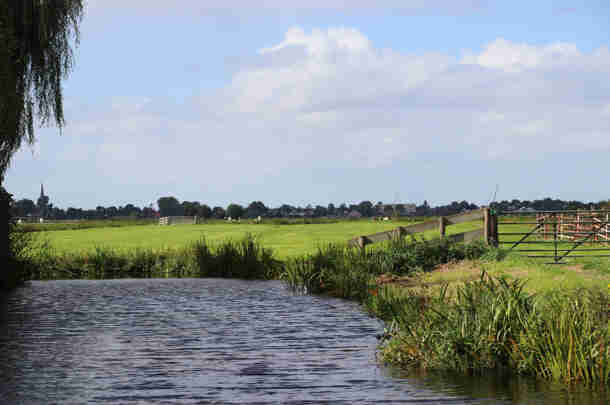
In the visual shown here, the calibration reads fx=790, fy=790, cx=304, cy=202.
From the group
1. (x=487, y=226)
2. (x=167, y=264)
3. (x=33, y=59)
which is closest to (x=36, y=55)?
(x=33, y=59)

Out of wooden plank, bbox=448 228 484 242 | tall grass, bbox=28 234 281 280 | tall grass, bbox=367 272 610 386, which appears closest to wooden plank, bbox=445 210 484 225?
wooden plank, bbox=448 228 484 242

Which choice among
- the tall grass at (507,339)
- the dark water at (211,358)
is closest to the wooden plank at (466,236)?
the dark water at (211,358)

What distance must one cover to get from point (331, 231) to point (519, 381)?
45468mm

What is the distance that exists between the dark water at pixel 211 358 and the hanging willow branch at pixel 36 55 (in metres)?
5.63

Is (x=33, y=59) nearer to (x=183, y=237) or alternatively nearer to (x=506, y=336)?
(x=506, y=336)

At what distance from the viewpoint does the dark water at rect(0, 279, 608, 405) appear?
8992 mm

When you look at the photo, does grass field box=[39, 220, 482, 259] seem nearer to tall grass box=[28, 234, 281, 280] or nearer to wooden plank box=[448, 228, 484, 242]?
tall grass box=[28, 234, 281, 280]

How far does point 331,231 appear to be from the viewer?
181 ft

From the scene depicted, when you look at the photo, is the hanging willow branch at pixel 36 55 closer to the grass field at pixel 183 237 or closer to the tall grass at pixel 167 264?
the tall grass at pixel 167 264

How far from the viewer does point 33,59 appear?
22672 millimetres

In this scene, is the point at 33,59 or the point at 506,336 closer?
the point at 506,336

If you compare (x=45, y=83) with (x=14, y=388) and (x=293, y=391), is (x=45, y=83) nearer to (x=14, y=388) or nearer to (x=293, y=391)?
(x=14, y=388)

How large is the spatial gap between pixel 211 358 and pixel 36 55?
47.3 ft

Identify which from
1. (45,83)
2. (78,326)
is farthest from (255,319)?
(45,83)
